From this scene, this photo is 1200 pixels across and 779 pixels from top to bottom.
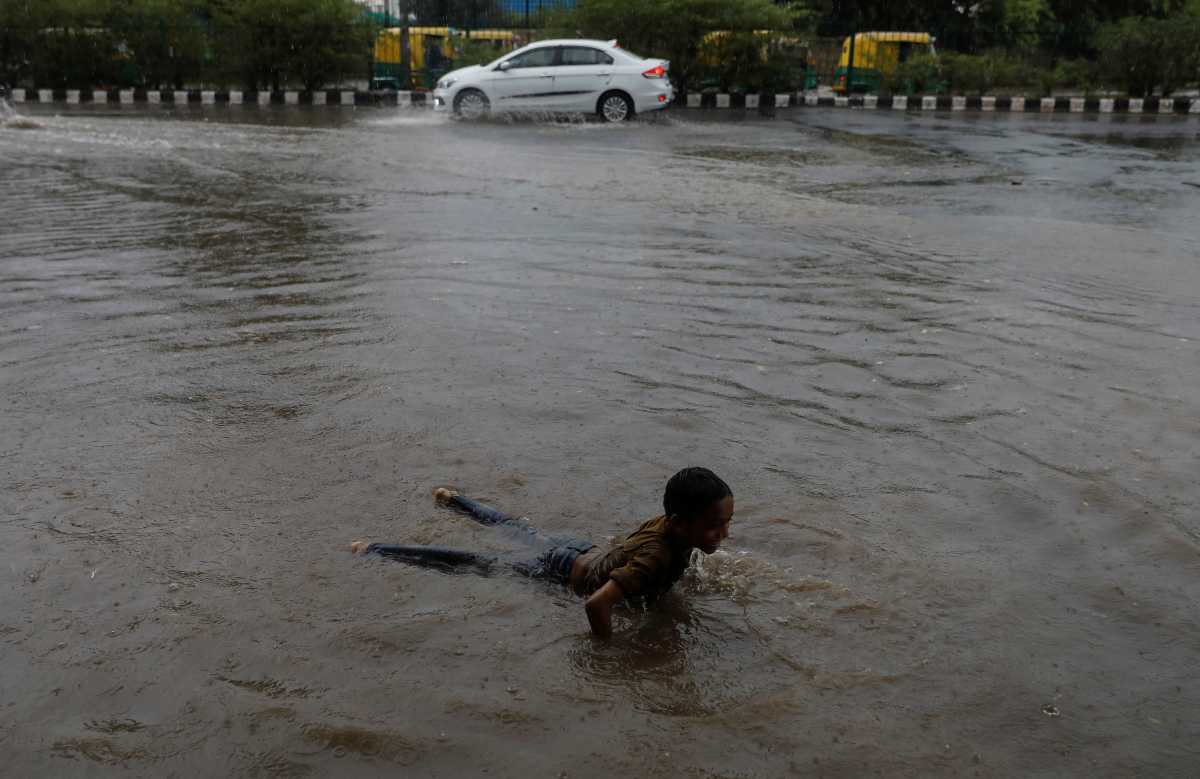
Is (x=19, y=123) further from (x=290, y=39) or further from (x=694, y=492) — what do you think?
(x=694, y=492)

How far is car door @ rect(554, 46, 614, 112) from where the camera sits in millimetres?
20328

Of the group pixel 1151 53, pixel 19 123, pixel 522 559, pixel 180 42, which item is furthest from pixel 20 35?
pixel 522 559

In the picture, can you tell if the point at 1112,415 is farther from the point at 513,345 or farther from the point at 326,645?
the point at 326,645

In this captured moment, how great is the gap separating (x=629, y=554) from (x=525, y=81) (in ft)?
59.8

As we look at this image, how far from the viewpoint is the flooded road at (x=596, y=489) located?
2.91m

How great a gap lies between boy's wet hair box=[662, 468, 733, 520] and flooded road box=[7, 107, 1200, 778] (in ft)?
1.43

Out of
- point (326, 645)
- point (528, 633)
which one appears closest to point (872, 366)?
point (528, 633)

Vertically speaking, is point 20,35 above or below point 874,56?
below

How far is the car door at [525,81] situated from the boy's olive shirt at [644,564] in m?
18.0

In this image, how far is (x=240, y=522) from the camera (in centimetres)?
399

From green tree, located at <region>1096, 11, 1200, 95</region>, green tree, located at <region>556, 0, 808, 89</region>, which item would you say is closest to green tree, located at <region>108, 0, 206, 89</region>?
green tree, located at <region>556, 0, 808, 89</region>

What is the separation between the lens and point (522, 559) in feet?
12.3

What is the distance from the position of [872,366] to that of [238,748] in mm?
3898

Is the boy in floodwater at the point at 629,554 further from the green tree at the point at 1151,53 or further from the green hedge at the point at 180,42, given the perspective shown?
the green tree at the point at 1151,53
